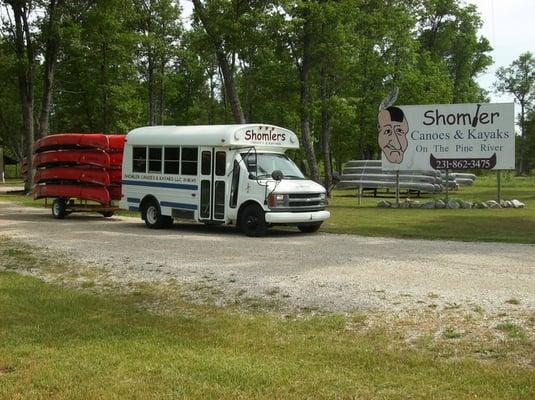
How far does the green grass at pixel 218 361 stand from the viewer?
4.93 m

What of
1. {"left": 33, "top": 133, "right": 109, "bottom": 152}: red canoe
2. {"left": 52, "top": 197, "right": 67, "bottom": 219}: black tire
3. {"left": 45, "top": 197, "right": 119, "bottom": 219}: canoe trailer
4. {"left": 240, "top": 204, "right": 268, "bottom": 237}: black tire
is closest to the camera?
{"left": 240, "top": 204, "right": 268, "bottom": 237}: black tire

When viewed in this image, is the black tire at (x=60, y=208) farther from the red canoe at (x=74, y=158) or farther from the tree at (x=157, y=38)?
the tree at (x=157, y=38)

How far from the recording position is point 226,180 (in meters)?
16.4

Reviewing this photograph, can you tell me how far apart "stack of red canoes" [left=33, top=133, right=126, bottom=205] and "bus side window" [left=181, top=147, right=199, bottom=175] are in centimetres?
403

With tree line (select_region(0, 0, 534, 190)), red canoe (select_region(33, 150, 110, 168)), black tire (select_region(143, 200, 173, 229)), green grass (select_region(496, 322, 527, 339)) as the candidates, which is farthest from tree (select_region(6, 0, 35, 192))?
green grass (select_region(496, 322, 527, 339))

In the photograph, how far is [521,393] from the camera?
4.77 meters

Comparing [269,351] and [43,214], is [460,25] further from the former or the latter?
[269,351]

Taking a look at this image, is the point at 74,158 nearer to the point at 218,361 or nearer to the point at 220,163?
the point at 220,163

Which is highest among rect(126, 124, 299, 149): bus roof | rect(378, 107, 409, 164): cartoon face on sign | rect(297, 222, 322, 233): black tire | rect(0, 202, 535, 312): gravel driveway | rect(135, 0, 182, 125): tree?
rect(135, 0, 182, 125): tree

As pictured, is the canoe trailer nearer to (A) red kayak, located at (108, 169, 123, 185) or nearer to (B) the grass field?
(A) red kayak, located at (108, 169, 123, 185)

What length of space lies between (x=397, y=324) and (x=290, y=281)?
2.71 m

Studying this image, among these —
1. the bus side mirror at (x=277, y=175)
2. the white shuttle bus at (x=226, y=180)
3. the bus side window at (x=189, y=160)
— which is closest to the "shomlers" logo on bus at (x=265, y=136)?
the white shuttle bus at (x=226, y=180)

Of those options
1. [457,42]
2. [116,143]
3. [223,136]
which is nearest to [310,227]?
[223,136]

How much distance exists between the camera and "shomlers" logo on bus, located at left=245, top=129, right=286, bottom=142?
1656 cm
